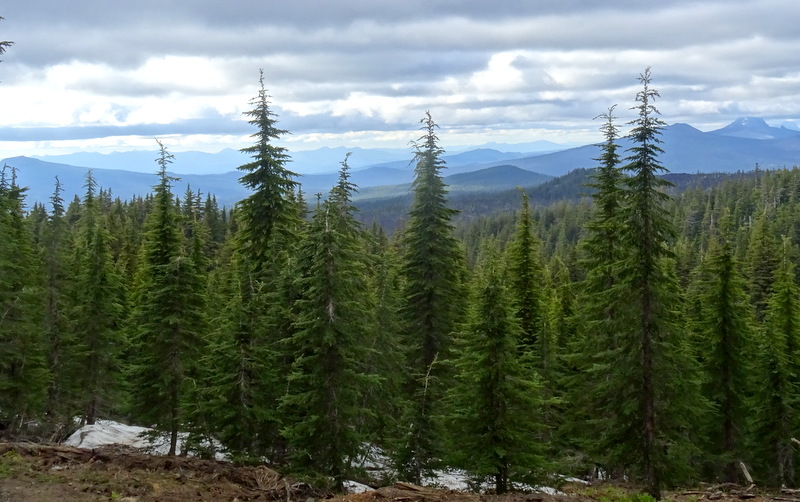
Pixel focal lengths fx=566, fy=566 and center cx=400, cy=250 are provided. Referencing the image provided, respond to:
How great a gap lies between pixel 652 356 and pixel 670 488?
6683 mm

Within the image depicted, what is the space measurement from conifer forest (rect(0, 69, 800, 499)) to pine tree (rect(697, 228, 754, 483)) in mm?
109

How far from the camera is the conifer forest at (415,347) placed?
17531 millimetres

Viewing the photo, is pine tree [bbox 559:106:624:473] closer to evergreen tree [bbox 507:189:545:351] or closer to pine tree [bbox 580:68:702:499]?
pine tree [bbox 580:68:702:499]

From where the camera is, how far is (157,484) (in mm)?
12688

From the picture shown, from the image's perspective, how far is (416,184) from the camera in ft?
88.3

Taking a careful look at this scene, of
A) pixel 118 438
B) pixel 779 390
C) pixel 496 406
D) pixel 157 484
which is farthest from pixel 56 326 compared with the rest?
pixel 779 390

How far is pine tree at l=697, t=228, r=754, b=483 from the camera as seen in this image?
2669 cm

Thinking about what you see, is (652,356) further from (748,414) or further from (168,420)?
(168,420)

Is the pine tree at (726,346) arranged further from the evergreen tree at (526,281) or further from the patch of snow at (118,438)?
the patch of snow at (118,438)

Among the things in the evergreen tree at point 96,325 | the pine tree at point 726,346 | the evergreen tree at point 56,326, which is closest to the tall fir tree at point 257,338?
the evergreen tree at point 96,325

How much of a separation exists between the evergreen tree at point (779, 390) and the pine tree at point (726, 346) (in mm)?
773

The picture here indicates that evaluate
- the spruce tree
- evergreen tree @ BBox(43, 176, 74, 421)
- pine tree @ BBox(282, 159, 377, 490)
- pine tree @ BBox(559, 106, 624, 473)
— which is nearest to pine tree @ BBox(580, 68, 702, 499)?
the spruce tree

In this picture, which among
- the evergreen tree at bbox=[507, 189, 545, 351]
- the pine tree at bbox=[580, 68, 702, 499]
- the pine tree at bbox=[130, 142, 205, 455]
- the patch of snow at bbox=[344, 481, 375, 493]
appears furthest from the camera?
the evergreen tree at bbox=[507, 189, 545, 351]

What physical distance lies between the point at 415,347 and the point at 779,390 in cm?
1778
